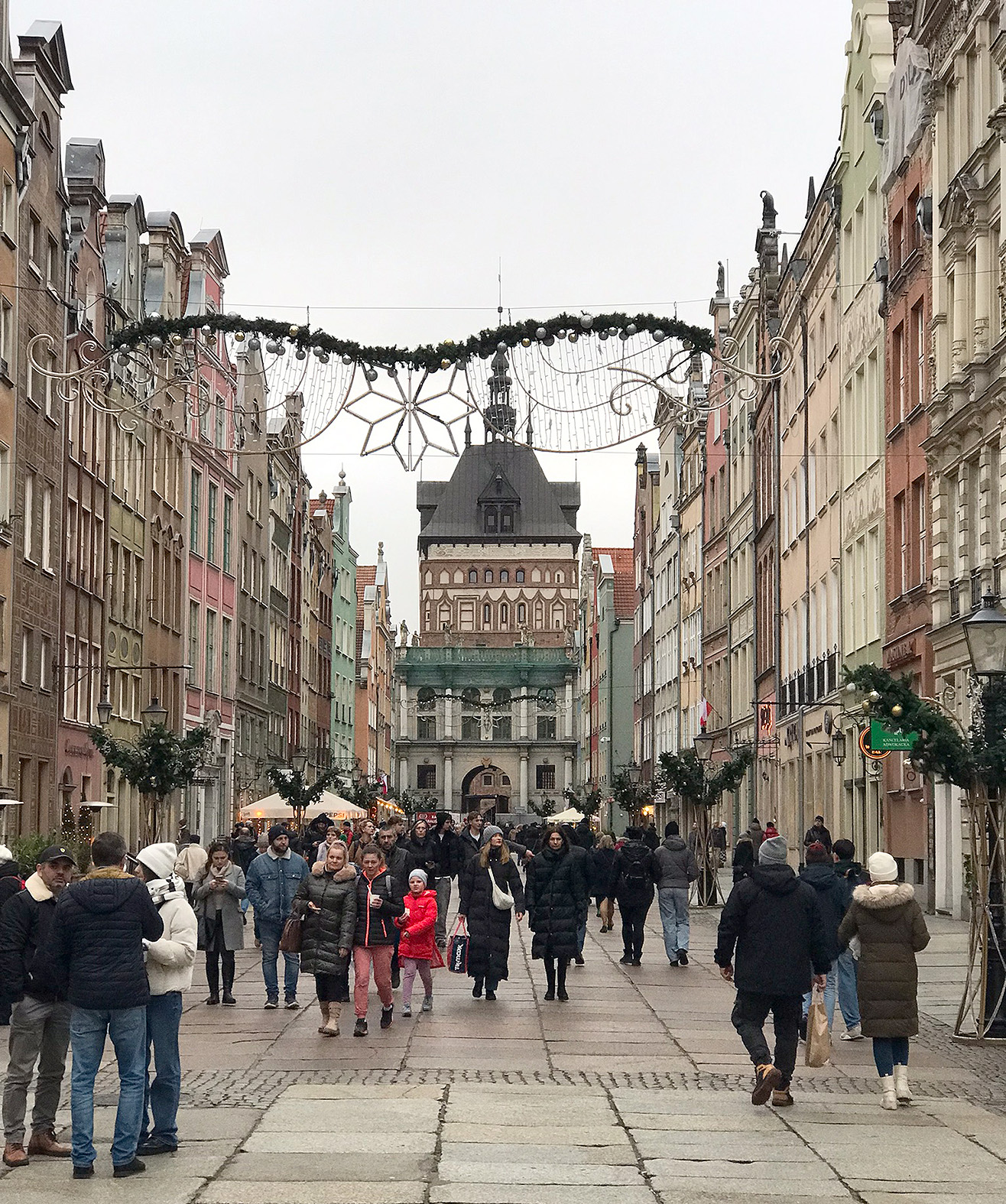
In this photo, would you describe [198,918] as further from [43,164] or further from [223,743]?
[223,743]

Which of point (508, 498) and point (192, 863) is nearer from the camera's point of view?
point (192, 863)

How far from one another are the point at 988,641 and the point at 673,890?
9053mm

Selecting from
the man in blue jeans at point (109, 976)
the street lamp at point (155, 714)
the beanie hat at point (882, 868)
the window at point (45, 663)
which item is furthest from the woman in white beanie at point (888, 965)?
the window at point (45, 663)

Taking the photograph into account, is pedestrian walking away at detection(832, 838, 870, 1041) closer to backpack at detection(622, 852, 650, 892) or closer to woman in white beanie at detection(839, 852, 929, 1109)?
woman in white beanie at detection(839, 852, 929, 1109)

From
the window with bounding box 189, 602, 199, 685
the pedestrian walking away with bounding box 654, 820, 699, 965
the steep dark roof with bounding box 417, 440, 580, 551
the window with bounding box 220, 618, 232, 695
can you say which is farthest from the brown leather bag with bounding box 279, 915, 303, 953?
the steep dark roof with bounding box 417, 440, 580, 551

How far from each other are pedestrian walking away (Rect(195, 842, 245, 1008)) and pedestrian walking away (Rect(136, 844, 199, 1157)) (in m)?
8.12

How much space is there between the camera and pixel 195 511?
56.6 meters

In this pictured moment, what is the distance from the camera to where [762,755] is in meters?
53.4

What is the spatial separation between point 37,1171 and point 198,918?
32.0 feet

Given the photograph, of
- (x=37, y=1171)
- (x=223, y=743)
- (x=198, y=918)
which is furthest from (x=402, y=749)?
(x=37, y=1171)

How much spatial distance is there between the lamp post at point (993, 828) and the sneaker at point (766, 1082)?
419 cm

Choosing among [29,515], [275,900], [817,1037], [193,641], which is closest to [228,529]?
[193,641]

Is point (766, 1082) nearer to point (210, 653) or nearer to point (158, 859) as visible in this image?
point (158, 859)

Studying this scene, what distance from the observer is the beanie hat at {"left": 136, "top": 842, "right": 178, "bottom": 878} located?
11.3 meters
